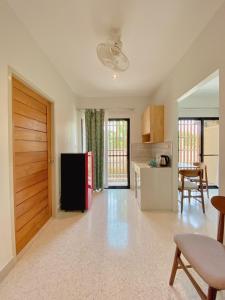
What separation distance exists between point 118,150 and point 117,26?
3785 millimetres

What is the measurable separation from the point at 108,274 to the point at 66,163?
2.24 meters

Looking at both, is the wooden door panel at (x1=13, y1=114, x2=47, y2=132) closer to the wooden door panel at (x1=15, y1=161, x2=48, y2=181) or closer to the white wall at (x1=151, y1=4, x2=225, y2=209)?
the wooden door panel at (x1=15, y1=161, x2=48, y2=181)

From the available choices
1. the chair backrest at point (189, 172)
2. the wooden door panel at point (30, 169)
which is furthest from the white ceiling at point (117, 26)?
the chair backrest at point (189, 172)

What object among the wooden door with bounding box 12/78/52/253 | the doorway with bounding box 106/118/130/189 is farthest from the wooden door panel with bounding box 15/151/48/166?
the doorway with bounding box 106/118/130/189

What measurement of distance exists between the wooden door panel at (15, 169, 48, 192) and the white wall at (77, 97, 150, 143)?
285 cm

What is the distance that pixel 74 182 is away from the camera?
3.83 metres

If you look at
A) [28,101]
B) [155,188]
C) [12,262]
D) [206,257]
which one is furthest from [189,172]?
→ [12,262]

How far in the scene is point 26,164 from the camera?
250 centimetres

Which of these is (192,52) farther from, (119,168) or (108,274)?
(119,168)

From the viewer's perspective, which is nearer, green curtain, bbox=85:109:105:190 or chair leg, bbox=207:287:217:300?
chair leg, bbox=207:287:217:300

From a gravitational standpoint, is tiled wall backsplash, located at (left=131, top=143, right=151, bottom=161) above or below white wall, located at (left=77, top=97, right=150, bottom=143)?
below

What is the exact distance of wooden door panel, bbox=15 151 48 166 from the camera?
7.47 feet

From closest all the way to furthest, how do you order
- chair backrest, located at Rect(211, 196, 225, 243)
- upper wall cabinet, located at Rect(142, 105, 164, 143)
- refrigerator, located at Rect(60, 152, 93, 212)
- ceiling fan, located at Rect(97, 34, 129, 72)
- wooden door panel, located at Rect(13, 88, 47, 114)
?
chair backrest, located at Rect(211, 196, 225, 243), wooden door panel, located at Rect(13, 88, 47, 114), ceiling fan, located at Rect(97, 34, 129, 72), refrigerator, located at Rect(60, 152, 93, 212), upper wall cabinet, located at Rect(142, 105, 164, 143)

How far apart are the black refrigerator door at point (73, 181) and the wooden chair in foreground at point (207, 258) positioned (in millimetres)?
2339
